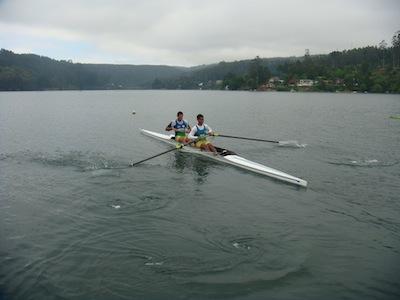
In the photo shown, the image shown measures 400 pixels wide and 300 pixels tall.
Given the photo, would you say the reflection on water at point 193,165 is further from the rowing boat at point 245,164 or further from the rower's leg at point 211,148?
the rower's leg at point 211,148

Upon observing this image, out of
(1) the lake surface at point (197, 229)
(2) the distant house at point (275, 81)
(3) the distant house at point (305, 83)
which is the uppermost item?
(2) the distant house at point (275, 81)

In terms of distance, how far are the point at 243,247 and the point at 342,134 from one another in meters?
24.2

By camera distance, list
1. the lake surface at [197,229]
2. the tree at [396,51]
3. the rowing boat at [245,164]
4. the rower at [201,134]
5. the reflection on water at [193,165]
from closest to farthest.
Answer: the lake surface at [197,229]
the rowing boat at [245,164]
the reflection on water at [193,165]
the rower at [201,134]
the tree at [396,51]

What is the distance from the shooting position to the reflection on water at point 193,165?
57.8 feet

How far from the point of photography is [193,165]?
19.8m

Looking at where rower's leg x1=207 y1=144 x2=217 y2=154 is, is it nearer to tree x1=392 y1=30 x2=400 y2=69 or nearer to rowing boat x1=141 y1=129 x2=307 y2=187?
rowing boat x1=141 y1=129 x2=307 y2=187

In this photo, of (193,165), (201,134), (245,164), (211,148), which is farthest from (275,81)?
(245,164)

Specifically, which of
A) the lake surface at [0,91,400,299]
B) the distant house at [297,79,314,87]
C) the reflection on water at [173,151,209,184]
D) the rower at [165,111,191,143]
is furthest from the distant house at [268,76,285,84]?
the lake surface at [0,91,400,299]

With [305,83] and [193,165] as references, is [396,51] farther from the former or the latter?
[193,165]

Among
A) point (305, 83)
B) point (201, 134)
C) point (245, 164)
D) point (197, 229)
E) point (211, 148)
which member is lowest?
point (197, 229)

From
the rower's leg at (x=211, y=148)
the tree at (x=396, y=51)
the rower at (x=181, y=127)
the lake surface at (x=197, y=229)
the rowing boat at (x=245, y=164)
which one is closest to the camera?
the lake surface at (x=197, y=229)

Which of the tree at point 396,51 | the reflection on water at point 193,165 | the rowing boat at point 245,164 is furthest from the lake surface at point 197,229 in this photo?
the tree at point 396,51

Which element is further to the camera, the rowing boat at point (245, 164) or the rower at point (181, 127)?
the rower at point (181, 127)

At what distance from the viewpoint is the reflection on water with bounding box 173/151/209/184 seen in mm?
17625
